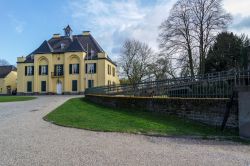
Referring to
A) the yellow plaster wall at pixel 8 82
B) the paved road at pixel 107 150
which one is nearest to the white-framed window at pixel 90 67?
the yellow plaster wall at pixel 8 82

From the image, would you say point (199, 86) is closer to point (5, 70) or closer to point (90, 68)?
point (90, 68)

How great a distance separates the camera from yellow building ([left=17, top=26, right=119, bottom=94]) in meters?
57.8

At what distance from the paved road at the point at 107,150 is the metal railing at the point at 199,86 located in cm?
391

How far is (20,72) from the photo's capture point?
62.0 metres

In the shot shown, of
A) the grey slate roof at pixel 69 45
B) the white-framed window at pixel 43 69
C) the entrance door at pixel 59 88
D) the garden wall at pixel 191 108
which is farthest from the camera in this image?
the white-framed window at pixel 43 69

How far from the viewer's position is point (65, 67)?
5878 centimetres

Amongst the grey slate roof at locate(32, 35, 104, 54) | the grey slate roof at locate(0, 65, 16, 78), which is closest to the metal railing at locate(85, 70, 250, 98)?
the grey slate roof at locate(32, 35, 104, 54)

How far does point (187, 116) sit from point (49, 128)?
650 centimetres

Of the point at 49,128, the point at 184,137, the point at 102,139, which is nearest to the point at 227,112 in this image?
the point at 184,137

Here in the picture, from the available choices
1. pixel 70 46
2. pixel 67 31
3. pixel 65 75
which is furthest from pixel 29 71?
pixel 67 31

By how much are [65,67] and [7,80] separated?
903 inches

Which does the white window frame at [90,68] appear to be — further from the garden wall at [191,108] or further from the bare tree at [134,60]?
the garden wall at [191,108]

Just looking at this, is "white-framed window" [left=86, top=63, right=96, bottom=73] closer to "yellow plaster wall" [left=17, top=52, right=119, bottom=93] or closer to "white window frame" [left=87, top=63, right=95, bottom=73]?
"white window frame" [left=87, top=63, right=95, bottom=73]

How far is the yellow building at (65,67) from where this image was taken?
57.8 m
